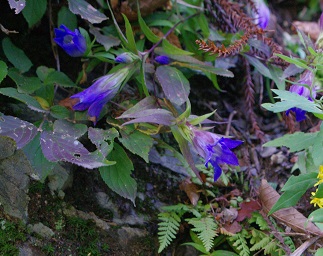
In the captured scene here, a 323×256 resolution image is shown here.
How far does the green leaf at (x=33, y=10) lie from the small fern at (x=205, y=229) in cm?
100

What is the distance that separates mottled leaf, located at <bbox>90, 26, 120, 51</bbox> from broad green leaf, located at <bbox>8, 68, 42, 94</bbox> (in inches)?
11.9

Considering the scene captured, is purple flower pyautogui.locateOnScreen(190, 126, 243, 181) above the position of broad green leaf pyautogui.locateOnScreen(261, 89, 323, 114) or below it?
below

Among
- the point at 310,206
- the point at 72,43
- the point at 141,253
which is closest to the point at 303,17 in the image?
the point at 310,206

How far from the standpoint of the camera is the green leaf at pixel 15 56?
1771 mm

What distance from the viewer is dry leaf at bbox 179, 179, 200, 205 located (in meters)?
1.78

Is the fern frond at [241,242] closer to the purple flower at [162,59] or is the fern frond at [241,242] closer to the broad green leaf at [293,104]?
the broad green leaf at [293,104]

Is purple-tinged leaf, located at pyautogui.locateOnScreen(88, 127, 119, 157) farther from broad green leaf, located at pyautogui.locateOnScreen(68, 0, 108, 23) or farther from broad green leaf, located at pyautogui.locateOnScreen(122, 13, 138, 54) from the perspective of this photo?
broad green leaf, located at pyautogui.locateOnScreen(68, 0, 108, 23)

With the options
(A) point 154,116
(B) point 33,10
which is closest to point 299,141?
(A) point 154,116

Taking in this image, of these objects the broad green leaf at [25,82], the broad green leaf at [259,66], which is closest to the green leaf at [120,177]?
the broad green leaf at [25,82]

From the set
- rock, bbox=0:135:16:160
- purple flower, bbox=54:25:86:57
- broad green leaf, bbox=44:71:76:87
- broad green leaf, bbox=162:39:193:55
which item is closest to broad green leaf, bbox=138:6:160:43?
broad green leaf, bbox=162:39:193:55

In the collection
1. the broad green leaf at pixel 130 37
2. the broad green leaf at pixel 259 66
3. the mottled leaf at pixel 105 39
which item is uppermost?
the broad green leaf at pixel 130 37

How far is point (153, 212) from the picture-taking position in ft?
5.73

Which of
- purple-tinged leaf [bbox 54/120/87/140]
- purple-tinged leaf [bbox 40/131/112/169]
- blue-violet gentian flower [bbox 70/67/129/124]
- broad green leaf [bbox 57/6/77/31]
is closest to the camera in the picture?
purple-tinged leaf [bbox 40/131/112/169]

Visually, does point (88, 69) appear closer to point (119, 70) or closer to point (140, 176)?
point (119, 70)
